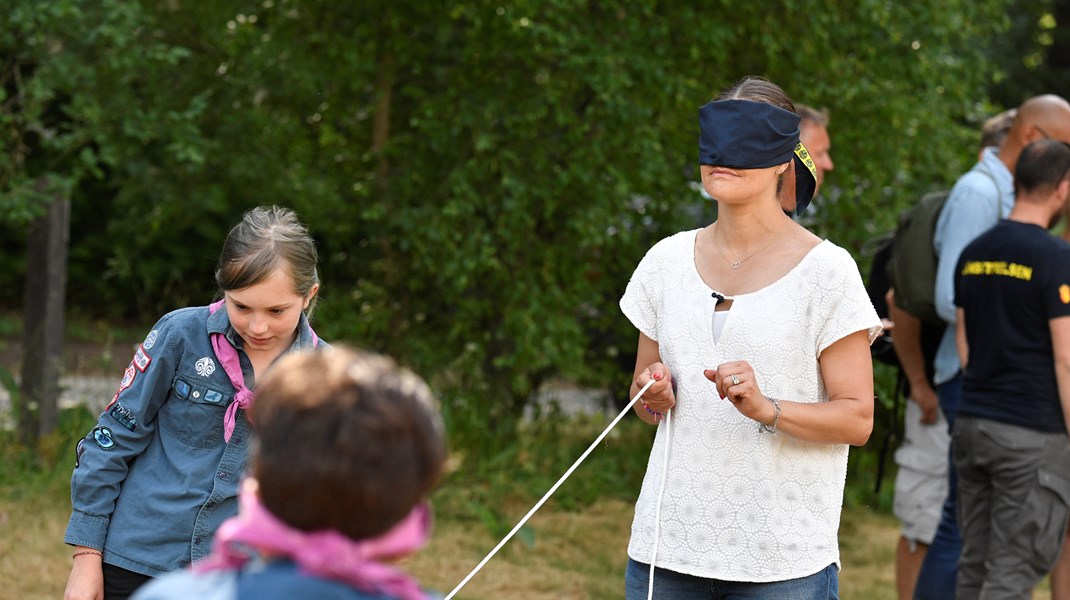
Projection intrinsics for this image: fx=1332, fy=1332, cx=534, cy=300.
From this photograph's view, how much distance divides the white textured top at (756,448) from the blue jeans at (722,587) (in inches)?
1.1

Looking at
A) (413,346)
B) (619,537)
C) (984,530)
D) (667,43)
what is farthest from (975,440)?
(413,346)

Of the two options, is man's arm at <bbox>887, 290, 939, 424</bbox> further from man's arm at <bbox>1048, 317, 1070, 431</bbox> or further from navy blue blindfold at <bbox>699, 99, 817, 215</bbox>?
navy blue blindfold at <bbox>699, 99, 817, 215</bbox>

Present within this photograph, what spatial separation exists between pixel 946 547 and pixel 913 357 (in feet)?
2.54

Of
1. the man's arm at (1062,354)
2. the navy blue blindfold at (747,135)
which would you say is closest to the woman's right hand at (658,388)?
the navy blue blindfold at (747,135)

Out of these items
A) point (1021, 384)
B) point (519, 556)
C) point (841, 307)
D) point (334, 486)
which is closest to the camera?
point (334, 486)

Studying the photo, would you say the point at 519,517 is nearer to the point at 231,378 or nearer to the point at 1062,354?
the point at 1062,354

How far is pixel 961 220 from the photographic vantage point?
5.17 metres

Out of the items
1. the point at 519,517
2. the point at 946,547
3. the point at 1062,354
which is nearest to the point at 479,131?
the point at 519,517

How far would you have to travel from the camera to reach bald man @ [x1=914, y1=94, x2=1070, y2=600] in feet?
16.9

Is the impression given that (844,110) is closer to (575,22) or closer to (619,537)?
(575,22)

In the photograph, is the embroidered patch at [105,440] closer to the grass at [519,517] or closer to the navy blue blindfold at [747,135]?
the navy blue blindfold at [747,135]

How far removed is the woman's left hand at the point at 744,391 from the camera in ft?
9.39

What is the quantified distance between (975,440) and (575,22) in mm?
3289

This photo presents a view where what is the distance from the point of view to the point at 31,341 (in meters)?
7.55
